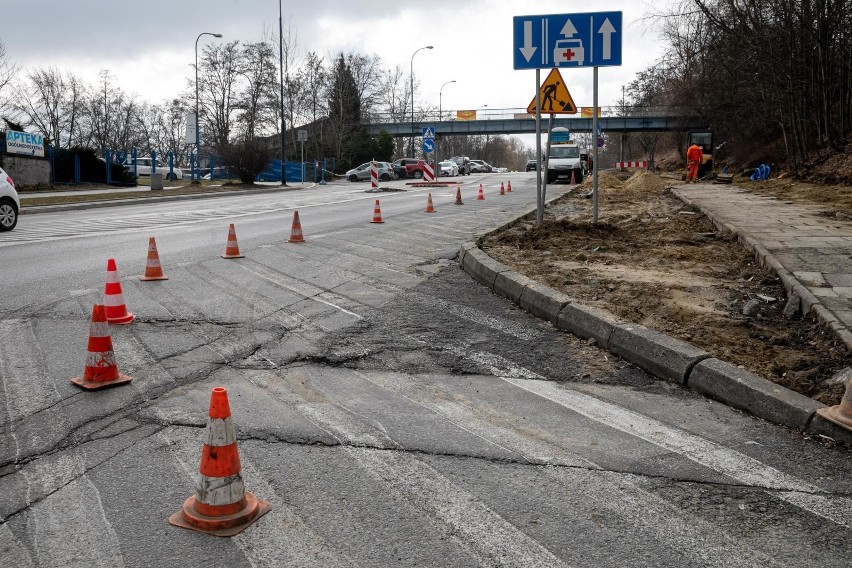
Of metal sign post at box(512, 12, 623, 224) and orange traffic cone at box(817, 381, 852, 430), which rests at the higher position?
metal sign post at box(512, 12, 623, 224)

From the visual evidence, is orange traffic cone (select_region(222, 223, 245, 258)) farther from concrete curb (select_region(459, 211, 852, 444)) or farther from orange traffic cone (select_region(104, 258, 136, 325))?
concrete curb (select_region(459, 211, 852, 444))

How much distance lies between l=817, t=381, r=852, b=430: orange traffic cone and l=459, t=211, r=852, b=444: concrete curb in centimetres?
3

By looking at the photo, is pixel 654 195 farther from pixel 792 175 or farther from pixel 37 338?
pixel 37 338

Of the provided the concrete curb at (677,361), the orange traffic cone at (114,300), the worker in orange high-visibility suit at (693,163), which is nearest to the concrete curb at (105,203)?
the orange traffic cone at (114,300)

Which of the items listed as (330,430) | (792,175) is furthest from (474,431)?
(792,175)

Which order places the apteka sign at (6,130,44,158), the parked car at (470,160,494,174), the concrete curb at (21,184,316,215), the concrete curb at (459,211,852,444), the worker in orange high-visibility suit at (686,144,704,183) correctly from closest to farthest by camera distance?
the concrete curb at (459,211,852,444)
the concrete curb at (21,184,316,215)
the apteka sign at (6,130,44,158)
the worker in orange high-visibility suit at (686,144,704,183)
the parked car at (470,160,494,174)

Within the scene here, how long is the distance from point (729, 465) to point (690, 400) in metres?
1.09

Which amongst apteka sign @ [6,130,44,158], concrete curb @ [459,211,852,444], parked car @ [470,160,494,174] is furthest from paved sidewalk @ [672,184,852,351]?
parked car @ [470,160,494,174]

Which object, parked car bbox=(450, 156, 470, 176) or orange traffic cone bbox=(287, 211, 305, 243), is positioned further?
parked car bbox=(450, 156, 470, 176)

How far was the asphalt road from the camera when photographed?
9.82ft

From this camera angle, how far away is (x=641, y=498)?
3.41 meters

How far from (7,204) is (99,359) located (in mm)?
12603

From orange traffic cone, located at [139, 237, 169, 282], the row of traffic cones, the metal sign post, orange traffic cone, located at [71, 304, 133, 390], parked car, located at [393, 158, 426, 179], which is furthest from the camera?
parked car, located at [393, 158, 426, 179]

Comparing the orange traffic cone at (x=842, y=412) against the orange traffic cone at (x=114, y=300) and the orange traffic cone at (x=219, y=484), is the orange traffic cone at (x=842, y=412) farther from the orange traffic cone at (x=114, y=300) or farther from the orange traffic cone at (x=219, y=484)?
the orange traffic cone at (x=114, y=300)
